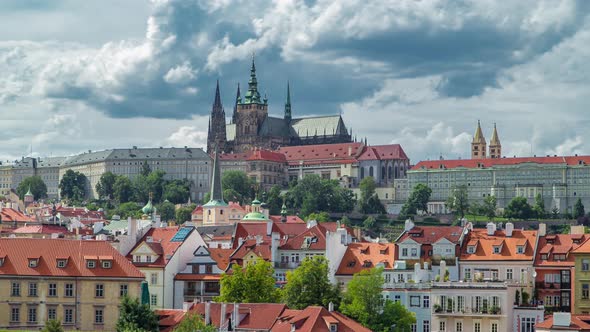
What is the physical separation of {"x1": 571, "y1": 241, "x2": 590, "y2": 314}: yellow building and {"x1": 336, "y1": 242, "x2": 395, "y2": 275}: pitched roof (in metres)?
13.0

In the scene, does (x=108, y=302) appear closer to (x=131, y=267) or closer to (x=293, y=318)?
(x=131, y=267)

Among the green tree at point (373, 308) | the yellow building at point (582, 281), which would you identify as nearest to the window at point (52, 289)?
the green tree at point (373, 308)

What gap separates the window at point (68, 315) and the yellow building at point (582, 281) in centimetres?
2635

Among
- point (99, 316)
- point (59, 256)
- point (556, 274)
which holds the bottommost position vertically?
point (99, 316)

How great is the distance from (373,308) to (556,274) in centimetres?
1296

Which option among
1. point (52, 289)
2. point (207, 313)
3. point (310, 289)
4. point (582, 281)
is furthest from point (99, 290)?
point (582, 281)

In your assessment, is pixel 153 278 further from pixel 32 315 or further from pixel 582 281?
pixel 582 281

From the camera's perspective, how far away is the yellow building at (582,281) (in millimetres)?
78062

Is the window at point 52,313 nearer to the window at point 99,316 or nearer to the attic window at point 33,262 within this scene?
the window at point 99,316

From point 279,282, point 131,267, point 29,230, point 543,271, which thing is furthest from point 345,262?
point 29,230

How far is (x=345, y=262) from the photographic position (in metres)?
90.4

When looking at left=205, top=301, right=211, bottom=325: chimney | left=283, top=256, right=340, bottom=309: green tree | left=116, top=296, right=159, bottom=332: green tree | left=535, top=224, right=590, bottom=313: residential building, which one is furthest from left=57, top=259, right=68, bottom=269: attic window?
left=535, top=224, right=590, bottom=313: residential building

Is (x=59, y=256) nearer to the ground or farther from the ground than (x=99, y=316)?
farther from the ground

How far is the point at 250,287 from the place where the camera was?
8019 centimetres
